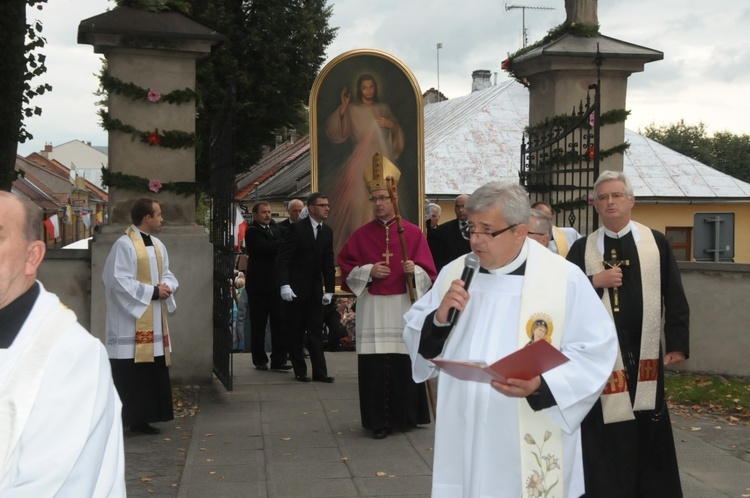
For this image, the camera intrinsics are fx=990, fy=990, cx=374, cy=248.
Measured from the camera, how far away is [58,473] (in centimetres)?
248

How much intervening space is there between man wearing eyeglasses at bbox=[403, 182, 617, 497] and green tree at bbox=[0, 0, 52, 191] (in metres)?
7.36

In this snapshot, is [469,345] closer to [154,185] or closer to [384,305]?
[384,305]

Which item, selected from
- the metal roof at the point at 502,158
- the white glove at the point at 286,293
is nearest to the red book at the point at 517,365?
the white glove at the point at 286,293

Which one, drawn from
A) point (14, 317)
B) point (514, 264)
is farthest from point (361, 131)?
point (14, 317)

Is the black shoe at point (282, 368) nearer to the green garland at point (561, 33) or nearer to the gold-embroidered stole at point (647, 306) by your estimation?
the green garland at point (561, 33)

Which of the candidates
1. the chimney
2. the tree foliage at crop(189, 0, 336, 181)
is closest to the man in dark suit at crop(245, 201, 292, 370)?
the tree foliage at crop(189, 0, 336, 181)

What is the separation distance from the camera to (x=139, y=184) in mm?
9820

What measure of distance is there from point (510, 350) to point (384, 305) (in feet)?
14.3

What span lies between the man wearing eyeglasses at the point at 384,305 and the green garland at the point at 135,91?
102 inches

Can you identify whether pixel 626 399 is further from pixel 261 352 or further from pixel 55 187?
pixel 55 187

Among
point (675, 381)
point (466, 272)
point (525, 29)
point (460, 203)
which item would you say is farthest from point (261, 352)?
point (525, 29)

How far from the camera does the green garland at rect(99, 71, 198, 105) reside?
9.76 metres

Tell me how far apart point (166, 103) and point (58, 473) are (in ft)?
25.8

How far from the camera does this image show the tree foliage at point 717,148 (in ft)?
217
